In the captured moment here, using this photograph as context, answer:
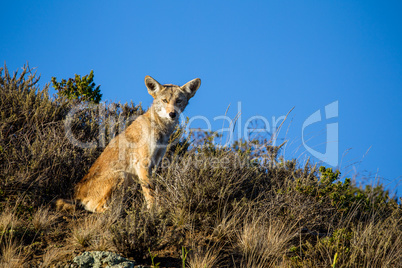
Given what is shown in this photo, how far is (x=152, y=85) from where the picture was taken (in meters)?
7.04

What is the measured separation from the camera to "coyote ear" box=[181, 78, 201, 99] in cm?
710

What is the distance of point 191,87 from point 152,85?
725 millimetres

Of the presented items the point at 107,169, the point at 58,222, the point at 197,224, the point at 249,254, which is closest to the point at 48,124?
the point at 107,169

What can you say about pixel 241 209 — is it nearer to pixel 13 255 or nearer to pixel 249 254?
pixel 249 254

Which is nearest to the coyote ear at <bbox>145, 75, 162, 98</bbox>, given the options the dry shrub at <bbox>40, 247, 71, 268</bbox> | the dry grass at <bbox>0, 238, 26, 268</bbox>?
the dry shrub at <bbox>40, 247, 71, 268</bbox>

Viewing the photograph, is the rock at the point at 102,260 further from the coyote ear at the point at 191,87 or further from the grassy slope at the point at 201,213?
the coyote ear at the point at 191,87

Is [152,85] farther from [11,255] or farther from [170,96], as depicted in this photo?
[11,255]

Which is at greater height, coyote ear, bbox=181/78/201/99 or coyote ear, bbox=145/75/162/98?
coyote ear, bbox=181/78/201/99

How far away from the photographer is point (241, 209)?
5668 millimetres

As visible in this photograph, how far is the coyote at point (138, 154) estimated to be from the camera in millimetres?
6302

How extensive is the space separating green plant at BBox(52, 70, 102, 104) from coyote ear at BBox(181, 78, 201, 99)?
298cm

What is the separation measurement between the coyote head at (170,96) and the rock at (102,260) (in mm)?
2781

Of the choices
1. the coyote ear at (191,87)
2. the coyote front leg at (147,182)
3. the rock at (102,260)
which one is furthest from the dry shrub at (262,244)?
the coyote ear at (191,87)

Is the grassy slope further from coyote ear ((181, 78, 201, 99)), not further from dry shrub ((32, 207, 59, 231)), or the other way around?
coyote ear ((181, 78, 201, 99))
